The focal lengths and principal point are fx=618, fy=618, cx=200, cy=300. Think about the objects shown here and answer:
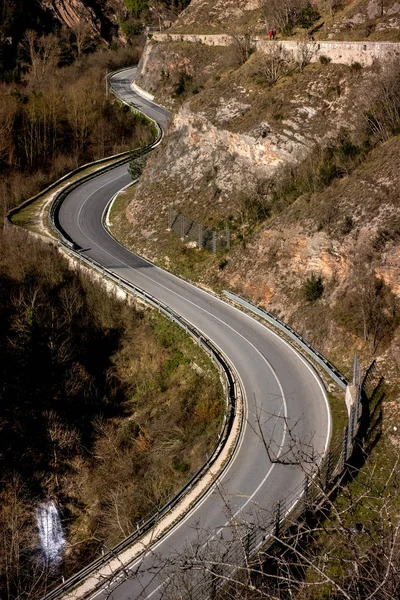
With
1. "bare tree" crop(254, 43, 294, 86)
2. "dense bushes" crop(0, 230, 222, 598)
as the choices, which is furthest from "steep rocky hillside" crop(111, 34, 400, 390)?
"dense bushes" crop(0, 230, 222, 598)

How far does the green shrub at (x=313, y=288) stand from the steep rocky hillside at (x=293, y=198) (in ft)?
0.42

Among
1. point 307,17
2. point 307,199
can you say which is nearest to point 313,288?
point 307,199

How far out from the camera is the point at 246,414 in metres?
28.0

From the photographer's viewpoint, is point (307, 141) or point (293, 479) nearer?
point (293, 479)

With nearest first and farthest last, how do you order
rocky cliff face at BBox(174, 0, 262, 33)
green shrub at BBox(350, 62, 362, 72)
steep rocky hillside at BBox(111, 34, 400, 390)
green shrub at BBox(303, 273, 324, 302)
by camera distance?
1. steep rocky hillside at BBox(111, 34, 400, 390)
2. green shrub at BBox(303, 273, 324, 302)
3. green shrub at BBox(350, 62, 362, 72)
4. rocky cliff face at BBox(174, 0, 262, 33)

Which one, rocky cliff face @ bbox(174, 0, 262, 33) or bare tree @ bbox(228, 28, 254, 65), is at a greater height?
rocky cliff face @ bbox(174, 0, 262, 33)

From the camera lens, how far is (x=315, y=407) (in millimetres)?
28094

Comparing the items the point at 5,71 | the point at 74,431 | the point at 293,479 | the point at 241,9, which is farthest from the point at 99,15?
the point at 293,479

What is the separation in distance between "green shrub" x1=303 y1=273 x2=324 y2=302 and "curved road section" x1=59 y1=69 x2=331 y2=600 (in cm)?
297

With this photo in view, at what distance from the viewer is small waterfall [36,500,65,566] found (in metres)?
26.3

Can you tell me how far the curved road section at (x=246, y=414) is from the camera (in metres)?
20.4

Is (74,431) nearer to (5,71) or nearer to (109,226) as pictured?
(109,226)

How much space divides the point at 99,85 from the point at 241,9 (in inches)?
802

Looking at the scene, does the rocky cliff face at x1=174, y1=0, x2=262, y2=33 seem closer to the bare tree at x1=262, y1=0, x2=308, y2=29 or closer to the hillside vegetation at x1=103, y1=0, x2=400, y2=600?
the bare tree at x1=262, y1=0, x2=308, y2=29
